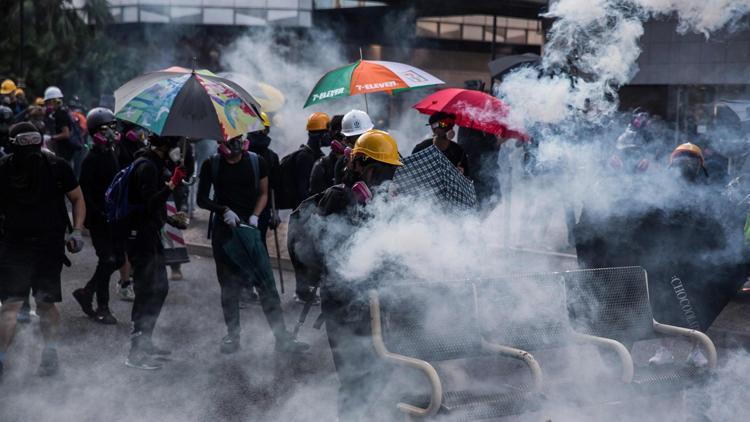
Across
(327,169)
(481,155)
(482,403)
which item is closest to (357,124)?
(327,169)

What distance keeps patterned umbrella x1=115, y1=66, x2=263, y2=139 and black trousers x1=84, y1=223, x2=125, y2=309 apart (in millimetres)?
1553

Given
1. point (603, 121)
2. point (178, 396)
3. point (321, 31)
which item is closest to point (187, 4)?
point (321, 31)

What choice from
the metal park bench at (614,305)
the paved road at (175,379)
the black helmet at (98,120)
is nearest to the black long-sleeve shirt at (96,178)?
the black helmet at (98,120)

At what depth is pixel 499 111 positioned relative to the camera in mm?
7965

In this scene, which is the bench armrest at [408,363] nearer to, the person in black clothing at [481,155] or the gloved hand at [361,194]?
the gloved hand at [361,194]

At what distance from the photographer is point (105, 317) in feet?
25.8

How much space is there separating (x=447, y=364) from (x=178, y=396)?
5.64 feet

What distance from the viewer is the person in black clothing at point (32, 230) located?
609 centimetres

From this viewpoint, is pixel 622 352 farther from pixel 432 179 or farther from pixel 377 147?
pixel 377 147

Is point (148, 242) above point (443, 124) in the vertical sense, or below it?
below

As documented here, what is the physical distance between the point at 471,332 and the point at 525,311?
41cm

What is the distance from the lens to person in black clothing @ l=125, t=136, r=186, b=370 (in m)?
6.65

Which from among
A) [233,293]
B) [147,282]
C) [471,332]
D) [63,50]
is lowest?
[233,293]

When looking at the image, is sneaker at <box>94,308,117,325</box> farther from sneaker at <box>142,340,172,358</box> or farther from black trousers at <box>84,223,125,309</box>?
sneaker at <box>142,340,172,358</box>
